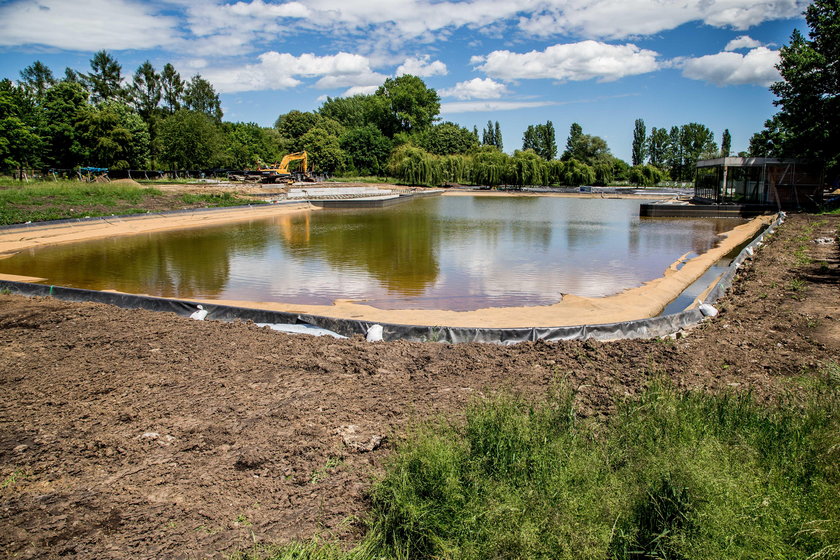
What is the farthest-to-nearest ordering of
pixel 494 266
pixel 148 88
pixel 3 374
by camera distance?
pixel 148 88, pixel 494 266, pixel 3 374

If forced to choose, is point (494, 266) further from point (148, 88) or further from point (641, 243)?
point (148, 88)

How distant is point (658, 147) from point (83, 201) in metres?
97.8

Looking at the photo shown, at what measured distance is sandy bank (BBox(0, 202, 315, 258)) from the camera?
64.4 feet

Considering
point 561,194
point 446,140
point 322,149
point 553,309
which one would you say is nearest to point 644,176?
point 561,194

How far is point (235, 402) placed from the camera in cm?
517

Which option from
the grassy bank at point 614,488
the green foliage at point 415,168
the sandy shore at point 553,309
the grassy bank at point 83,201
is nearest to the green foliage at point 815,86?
the sandy shore at point 553,309

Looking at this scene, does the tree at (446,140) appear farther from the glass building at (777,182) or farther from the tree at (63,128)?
the glass building at (777,182)

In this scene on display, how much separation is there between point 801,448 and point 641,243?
1749 cm

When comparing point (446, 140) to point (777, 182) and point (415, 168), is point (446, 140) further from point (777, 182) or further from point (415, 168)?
point (777, 182)

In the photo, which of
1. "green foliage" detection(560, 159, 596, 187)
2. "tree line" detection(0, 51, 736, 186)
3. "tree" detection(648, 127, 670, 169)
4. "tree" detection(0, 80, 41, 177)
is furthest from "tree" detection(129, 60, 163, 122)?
"tree" detection(648, 127, 670, 169)

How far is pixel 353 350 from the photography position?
6746 millimetres

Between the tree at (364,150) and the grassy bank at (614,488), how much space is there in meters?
76.1

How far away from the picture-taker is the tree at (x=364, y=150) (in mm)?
78250

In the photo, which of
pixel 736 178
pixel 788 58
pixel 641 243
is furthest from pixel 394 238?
pixel 736 178
